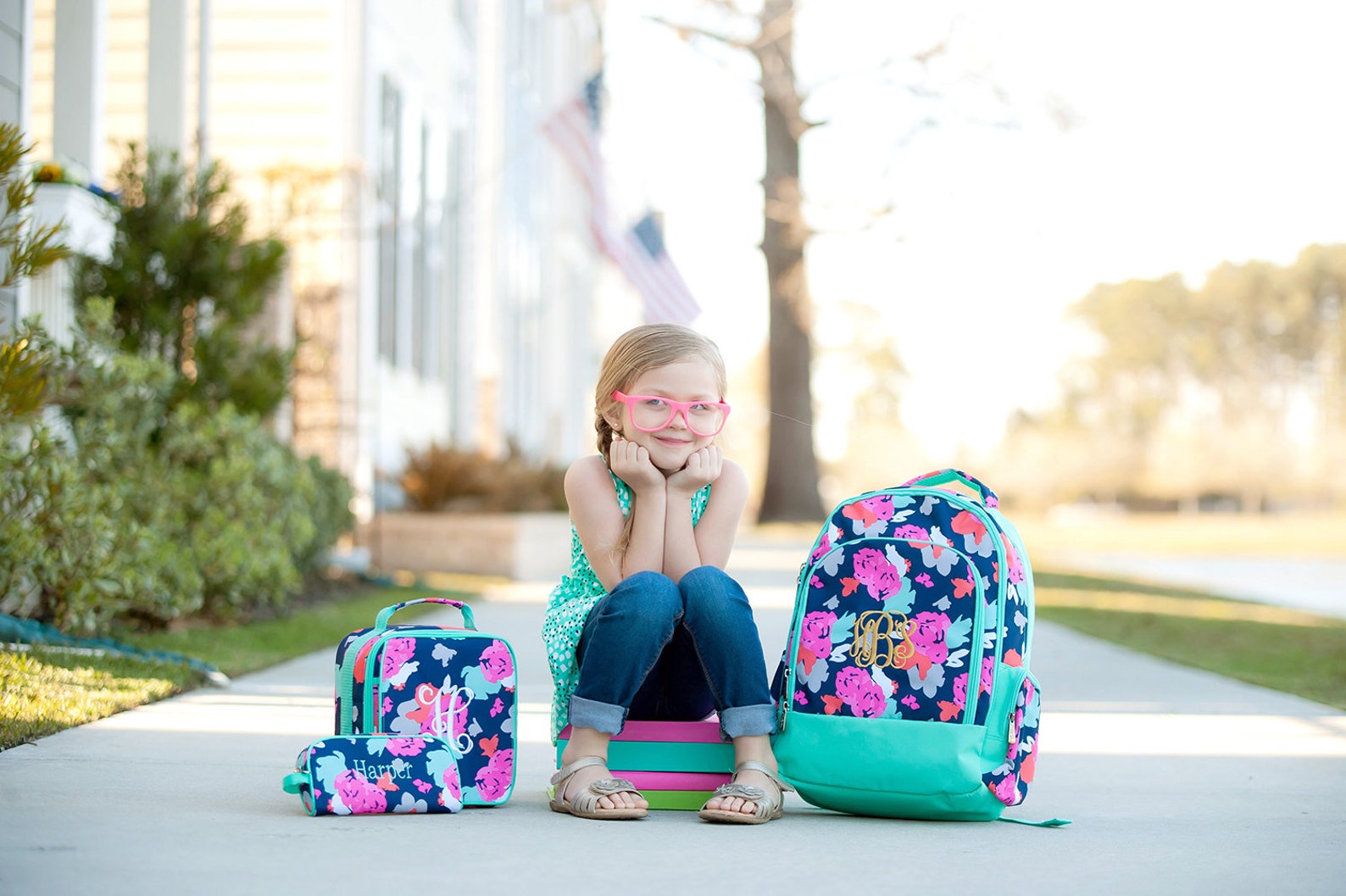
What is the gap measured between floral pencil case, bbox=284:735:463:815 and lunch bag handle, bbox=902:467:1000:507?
1.28m

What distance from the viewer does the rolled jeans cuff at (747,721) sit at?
334 centimetres

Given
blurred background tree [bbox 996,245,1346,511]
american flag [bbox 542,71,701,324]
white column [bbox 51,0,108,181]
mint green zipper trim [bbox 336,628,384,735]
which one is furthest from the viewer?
blurred background tree [bbox 996,245,1346,511]

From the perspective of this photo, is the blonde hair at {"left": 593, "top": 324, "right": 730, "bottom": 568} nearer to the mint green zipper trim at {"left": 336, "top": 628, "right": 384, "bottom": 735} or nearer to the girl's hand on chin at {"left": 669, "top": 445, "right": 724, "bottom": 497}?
the girl's hand on chin at {"left": 669, "top": 445, "right": 724, "bottom": 497}

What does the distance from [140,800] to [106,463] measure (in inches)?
142

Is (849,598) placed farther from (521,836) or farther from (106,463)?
(106,463)

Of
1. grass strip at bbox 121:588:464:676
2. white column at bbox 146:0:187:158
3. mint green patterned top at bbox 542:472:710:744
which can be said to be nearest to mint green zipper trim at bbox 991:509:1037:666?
mint green patterned top at bbox 542:472:710:744

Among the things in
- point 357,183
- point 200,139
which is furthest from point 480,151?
point 200,139

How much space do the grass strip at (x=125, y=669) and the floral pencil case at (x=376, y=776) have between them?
1097mm

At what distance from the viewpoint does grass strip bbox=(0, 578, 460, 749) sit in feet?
13.7

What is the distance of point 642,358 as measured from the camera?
140 inches

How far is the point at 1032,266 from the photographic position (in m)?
20.3

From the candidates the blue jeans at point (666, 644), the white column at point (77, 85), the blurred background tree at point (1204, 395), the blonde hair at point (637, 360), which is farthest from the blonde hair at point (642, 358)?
the blurred background tree at point (1204, 395)

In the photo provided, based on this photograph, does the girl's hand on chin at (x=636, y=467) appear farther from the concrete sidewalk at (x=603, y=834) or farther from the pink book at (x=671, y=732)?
the concrete sidewalk at (x=603, y=834)

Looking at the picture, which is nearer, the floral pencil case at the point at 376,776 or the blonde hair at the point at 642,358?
the floral pencil case at the point at 376,776
